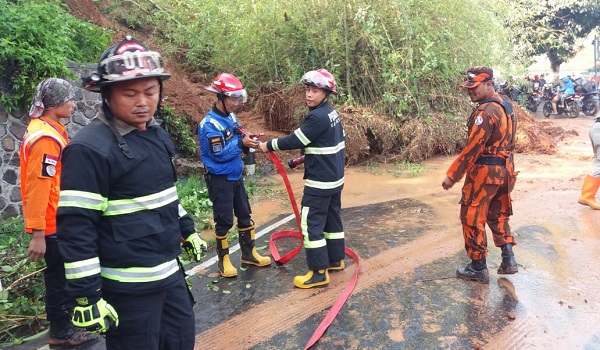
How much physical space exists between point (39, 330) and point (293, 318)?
7.00ft

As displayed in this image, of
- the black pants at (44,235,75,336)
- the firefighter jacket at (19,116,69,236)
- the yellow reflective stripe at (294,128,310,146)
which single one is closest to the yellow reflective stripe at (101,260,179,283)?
the firefighter jacket at (19,116,69,236)

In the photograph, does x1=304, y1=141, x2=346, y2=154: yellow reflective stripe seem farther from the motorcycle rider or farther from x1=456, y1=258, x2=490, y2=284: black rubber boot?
the motorcycle rider

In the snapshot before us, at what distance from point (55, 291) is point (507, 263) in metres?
3.98

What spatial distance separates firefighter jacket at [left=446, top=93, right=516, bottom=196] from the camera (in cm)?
410

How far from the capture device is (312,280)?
4.38m

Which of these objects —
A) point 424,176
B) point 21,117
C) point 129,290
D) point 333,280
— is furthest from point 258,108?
point 129,290

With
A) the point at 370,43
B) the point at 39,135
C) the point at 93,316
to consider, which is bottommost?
the point at 93,316

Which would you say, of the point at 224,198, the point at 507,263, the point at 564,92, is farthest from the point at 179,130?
the point at 564,92

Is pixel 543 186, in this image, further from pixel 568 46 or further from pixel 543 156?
pixel 568 46

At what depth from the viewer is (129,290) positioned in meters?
2.17

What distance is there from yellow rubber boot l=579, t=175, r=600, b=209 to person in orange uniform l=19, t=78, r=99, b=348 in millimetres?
6558

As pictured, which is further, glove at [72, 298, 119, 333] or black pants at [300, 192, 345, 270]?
black pants at [300, 192, 345, 270]

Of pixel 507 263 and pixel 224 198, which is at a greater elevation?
A: pixel 224 198

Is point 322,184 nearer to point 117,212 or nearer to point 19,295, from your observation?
point 117,212
